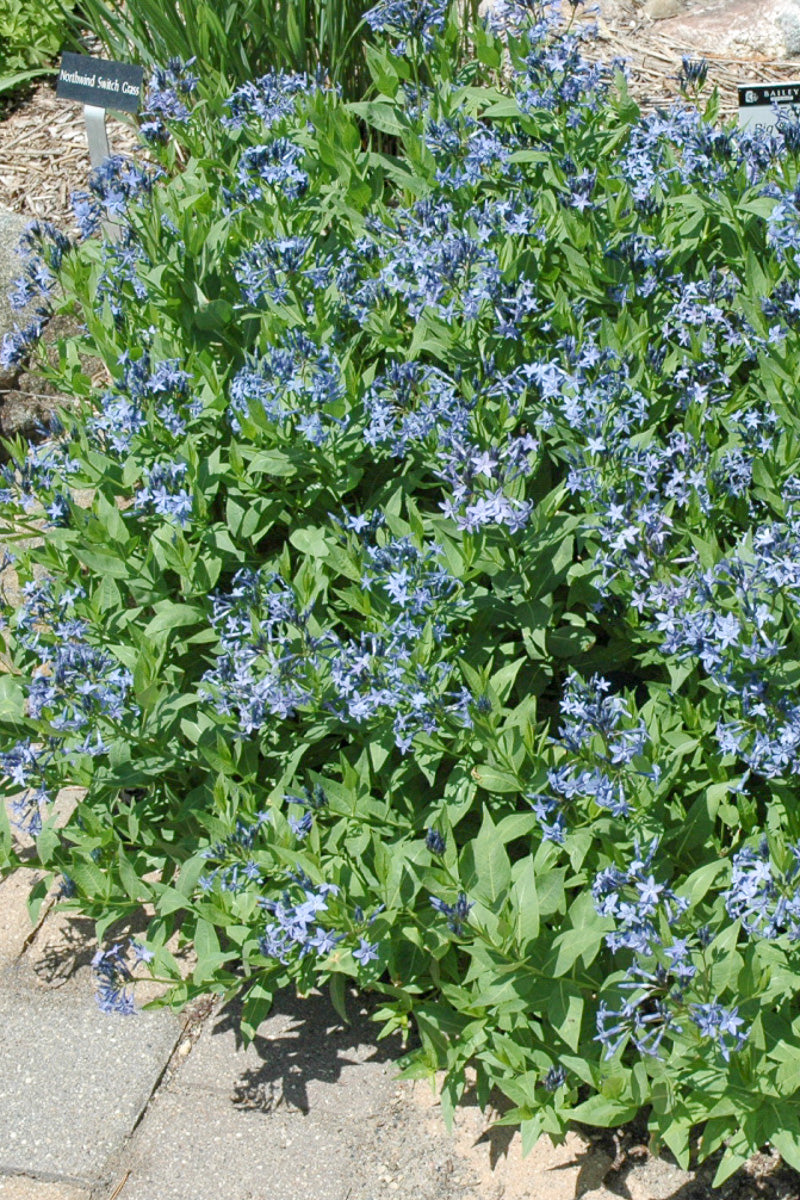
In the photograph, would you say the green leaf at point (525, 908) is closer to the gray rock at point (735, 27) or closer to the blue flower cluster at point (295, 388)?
the blue flower cluster at point (295, 388)

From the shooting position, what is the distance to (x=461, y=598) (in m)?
3.15

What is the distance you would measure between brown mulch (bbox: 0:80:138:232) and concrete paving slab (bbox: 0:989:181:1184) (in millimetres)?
4469

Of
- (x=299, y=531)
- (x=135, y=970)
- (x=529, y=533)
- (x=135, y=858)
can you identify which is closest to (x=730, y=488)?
(x=529, y=533)

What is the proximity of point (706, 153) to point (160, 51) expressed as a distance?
3.58 m

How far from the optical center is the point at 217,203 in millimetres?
4387

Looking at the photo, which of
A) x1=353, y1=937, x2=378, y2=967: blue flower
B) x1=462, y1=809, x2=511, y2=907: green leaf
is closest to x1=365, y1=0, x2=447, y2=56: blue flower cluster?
x1=462, y1=809, x2=511, y2=907: green leaf

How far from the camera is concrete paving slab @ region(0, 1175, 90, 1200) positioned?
10.2ft

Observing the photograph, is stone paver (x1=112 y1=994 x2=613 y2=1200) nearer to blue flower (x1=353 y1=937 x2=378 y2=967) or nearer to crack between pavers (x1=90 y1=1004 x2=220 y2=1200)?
crack between pavers (x1=90 y1=1004 x2=220 y2=1200)

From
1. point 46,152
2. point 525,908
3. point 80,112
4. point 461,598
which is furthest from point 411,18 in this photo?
point 80,112

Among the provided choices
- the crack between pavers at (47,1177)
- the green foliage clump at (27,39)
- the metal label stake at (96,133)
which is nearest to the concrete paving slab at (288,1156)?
the crack between pavers at (47,1177)

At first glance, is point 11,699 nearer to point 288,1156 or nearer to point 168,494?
point 168,494

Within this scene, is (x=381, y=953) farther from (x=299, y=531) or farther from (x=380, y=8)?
(x=380, y=8)

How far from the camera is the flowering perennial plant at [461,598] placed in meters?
2.78

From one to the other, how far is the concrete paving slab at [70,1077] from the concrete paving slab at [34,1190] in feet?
0.08
